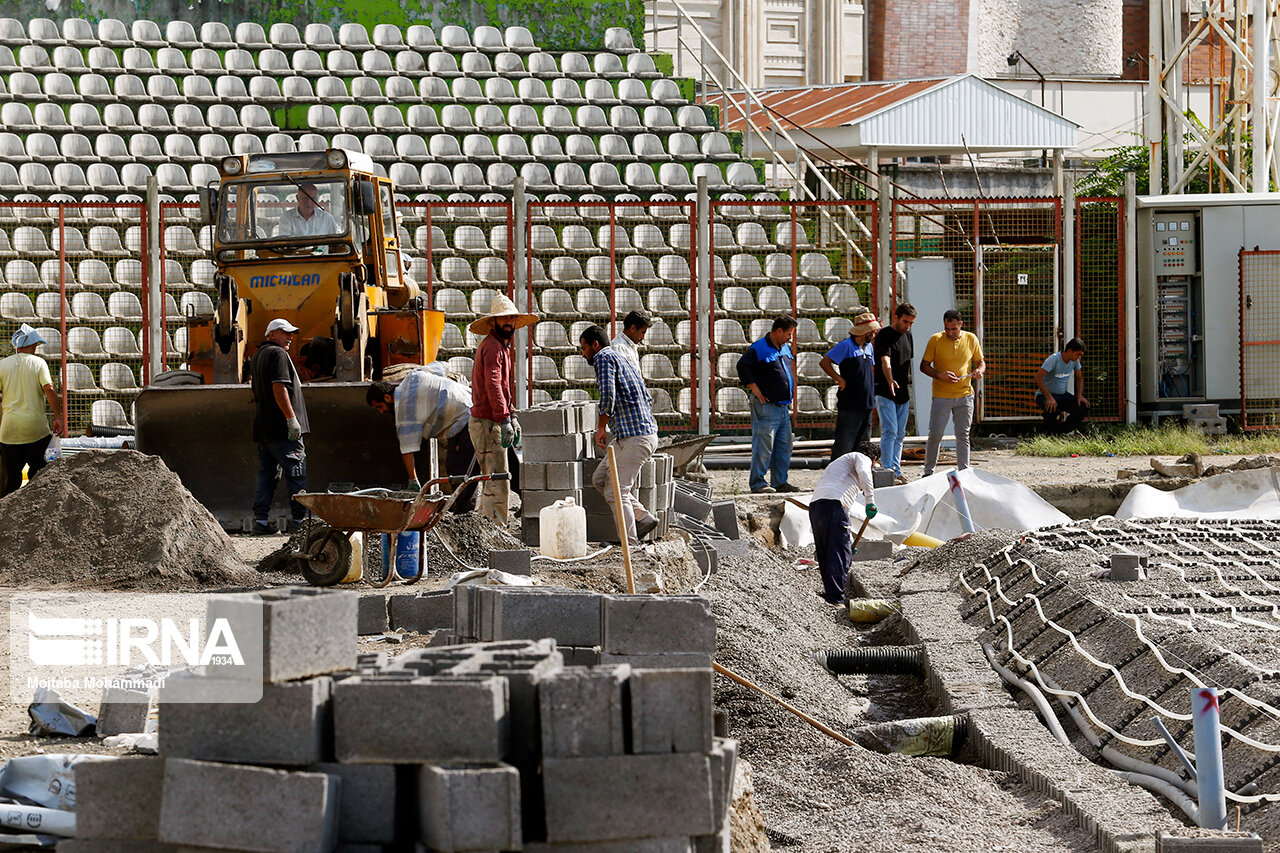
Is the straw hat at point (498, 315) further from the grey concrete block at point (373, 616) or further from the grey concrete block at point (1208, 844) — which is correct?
the grey concrete block at point (1208, 844)

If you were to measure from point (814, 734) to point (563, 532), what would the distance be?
10.3 ft

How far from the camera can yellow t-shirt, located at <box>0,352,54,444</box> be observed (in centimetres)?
1209

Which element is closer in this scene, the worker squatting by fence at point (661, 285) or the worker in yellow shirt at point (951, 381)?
the worker in yellow shirt at point (951, 381)

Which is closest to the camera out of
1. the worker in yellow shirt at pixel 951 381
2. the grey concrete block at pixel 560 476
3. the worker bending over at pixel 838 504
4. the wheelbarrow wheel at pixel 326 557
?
the wheelbarrow wheel at pixel 326 557

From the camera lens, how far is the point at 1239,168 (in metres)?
20.2

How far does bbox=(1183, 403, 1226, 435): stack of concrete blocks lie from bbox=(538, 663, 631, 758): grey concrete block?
14911mm

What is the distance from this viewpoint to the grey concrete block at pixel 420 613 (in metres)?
7.96

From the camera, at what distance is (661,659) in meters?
5.84

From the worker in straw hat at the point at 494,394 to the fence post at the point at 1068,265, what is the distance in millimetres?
9005

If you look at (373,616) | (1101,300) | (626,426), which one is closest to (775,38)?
(1101,300)

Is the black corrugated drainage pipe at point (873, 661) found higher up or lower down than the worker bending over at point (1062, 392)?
lower down

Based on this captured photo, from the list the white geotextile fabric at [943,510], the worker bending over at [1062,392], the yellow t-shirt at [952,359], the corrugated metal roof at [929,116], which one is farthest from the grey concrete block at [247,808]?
the corrugated metal roof at [929,116]

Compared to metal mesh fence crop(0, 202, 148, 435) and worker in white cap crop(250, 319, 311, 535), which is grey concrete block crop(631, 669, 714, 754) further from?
metal mesh fence crop(0, 202, 148, 435)

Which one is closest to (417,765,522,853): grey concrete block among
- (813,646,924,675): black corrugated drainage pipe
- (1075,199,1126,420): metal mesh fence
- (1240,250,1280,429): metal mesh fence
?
(813,646,924,675): black corrugated drainage pipe
